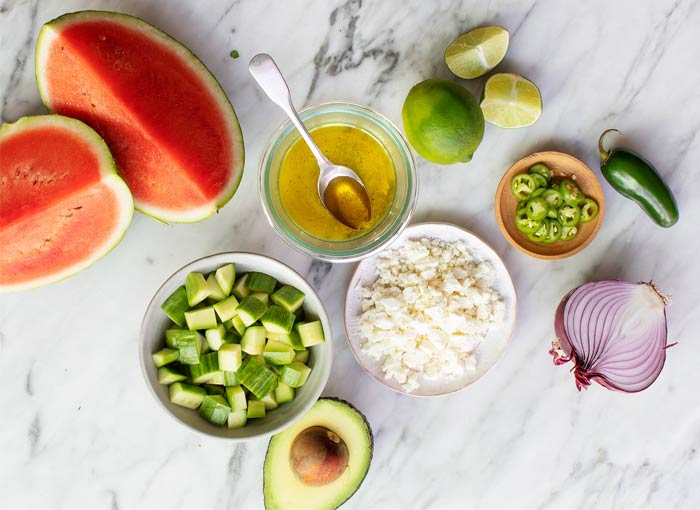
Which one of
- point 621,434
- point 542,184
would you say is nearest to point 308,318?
point 542,184

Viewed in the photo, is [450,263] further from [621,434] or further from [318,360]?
[621,434]

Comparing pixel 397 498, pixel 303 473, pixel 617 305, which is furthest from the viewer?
pixel 397 498

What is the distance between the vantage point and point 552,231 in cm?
156

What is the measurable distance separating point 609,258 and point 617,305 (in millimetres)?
137

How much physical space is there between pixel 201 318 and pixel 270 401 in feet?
0.88

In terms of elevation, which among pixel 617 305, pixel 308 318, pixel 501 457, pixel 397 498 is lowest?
pixel 397 498

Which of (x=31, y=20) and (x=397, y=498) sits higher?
(x=31, y=20)

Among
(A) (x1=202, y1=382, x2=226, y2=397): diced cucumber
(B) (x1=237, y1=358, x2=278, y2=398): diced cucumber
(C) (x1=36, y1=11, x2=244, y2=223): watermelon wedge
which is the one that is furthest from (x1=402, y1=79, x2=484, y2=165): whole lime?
(A) (x1=202, y1=382, x2=226, y2=397): diced cucumber

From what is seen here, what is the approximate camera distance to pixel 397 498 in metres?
Result: 1.72

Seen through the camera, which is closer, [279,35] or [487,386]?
[279,35]

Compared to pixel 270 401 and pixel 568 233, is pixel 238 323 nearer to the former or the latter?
pixel 270 401

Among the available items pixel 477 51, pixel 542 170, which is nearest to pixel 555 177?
pixel 542 170

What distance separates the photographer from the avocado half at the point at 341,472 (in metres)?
1.54

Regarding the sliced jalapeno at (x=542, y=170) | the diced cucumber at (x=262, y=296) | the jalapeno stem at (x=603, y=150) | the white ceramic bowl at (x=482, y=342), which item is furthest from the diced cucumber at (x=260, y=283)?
the jalapeno stem at (x=603, y=150)
